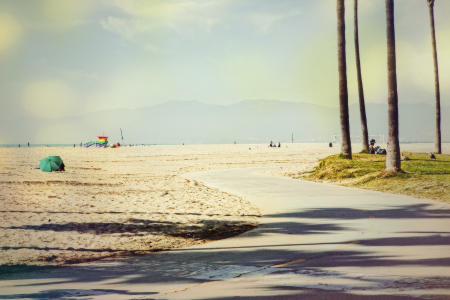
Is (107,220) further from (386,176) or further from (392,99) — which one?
(392,99)

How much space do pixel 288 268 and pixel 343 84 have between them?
903 inches

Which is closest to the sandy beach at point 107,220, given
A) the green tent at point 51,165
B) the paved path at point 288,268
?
the paved path at point 288,268

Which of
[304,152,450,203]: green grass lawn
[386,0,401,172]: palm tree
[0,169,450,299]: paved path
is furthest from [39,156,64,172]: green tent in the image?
[0,169,450,299]: paved path

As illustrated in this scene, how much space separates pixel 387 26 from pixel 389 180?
7253 millimetres

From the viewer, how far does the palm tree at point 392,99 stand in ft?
75.0

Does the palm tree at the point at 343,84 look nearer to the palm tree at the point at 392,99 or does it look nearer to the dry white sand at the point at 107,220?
the palm tree at the point at 392,99

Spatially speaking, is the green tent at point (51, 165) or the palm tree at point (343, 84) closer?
the palm tree at point (343, 84)

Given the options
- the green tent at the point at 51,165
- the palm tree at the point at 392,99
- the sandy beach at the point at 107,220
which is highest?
the palm tree at the point at 392,99

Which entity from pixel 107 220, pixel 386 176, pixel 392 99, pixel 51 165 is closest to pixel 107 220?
pixel 107 220

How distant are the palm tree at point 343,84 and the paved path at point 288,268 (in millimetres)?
16465

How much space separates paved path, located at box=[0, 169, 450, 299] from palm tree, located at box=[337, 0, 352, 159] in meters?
16.5

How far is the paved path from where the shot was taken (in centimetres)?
607

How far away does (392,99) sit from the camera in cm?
2330

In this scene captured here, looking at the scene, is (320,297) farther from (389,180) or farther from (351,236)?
(389,180)
